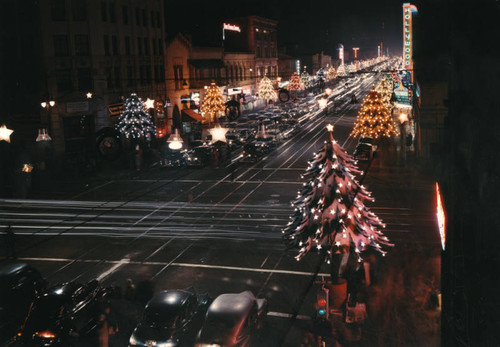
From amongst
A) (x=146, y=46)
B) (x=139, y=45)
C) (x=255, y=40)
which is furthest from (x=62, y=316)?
(x=255, y=40)

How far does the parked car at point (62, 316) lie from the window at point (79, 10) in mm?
37323

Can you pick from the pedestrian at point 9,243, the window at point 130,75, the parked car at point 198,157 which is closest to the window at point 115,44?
the window at point 130,75

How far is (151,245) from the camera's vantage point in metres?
20.9

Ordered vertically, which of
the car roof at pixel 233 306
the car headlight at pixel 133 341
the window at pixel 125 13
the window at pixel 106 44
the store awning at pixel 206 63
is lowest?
the car headlight at pixel 133 341

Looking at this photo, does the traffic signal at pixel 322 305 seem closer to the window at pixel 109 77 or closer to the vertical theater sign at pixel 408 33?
the vertical theater sign at pixel 408 33

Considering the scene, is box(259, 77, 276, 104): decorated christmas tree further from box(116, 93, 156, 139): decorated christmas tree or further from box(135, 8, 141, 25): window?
box(116, 93, 156, 139): decorated christmas tree

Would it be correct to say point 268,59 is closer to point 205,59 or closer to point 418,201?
point 205,59

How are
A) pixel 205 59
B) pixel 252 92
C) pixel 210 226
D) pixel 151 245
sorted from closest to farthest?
pixel 151 245
pixel 210 226
pixel 205 59
pixel 252 92

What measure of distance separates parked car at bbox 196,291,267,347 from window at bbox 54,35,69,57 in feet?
124

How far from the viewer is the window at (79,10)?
45.3m

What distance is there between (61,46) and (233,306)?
128ft

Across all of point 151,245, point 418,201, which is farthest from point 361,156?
point 151,245

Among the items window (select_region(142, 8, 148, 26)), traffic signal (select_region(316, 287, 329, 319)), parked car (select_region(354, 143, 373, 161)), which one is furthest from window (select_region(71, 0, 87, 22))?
traffic signal (select_region(316, 287, 329, 319))

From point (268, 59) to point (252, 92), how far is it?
41.6 ft
